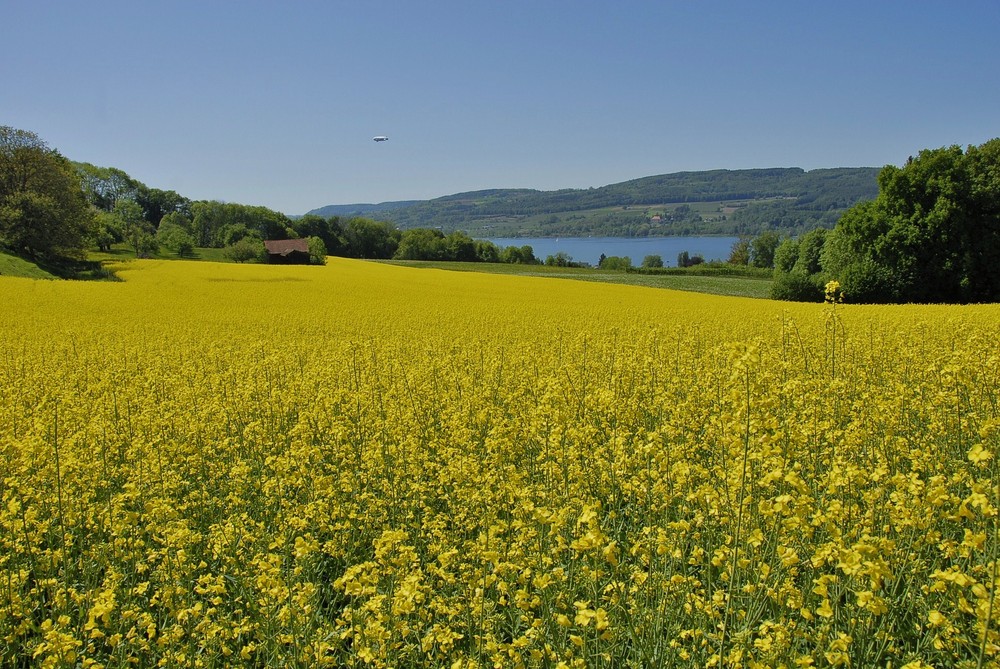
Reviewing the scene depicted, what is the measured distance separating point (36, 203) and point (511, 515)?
4789 cm

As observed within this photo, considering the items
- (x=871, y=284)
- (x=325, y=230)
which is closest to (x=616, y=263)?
(x=325, y=230)

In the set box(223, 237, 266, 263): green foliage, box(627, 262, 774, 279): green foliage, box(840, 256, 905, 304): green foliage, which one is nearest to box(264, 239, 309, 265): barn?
box(223, 237, 266, 263): green foliage

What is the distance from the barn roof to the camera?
6562 cm

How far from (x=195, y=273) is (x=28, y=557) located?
41.2 metres

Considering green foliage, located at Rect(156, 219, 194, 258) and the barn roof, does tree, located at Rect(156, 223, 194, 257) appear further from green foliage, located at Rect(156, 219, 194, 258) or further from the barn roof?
the barn roof

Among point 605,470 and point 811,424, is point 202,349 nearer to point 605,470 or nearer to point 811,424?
point 605,470

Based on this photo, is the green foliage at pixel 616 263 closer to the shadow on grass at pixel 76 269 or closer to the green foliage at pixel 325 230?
the green foliage at pixel 325 230

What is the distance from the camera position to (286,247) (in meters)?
66.2

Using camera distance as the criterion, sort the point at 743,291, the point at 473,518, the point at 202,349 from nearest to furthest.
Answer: the point at 473,518
the point at 202,349
the point at 743,291

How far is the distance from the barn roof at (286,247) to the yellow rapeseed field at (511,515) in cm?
5633

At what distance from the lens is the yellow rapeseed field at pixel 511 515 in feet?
10.1

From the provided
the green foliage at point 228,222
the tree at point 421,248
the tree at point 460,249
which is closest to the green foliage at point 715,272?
the tree at point 460,249

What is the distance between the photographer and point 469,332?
17203mm

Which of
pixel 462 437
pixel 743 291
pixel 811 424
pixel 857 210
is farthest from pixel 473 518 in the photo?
pixel 743 291
